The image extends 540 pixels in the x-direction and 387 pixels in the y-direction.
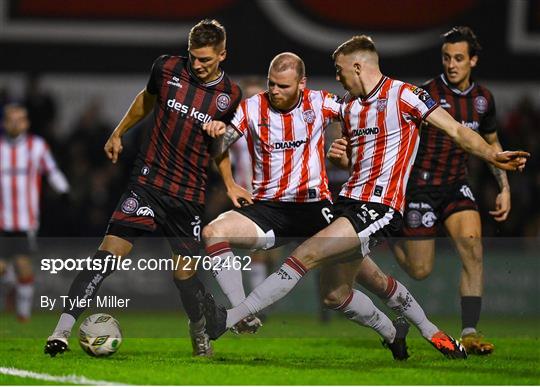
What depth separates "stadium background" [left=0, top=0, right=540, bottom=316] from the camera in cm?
1378

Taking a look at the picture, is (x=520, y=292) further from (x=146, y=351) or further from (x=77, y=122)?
(x=77, y=122)

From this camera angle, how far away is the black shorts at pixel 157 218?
7746mm

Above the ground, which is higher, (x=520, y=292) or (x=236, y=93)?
(x=236, y=93)

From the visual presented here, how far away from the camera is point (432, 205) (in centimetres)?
878

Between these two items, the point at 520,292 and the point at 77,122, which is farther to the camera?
the point at 77,122

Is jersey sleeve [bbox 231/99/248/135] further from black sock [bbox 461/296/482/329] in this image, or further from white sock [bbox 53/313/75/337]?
black sock [bbox 461/296/482/329]

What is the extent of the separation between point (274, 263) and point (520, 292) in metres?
2.63

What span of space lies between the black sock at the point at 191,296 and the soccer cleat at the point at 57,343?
0.79m

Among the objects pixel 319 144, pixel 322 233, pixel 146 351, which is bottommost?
pixel 146 351

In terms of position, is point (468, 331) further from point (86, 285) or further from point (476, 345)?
point (86, 285)

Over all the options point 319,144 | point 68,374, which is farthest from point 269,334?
point 68,374

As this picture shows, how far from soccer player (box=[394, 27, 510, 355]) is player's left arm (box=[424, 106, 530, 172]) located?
1.36m

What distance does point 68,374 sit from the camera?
22.2 feet

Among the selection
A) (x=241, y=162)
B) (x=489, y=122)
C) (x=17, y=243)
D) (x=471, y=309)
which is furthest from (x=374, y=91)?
(x=17, y=243)
